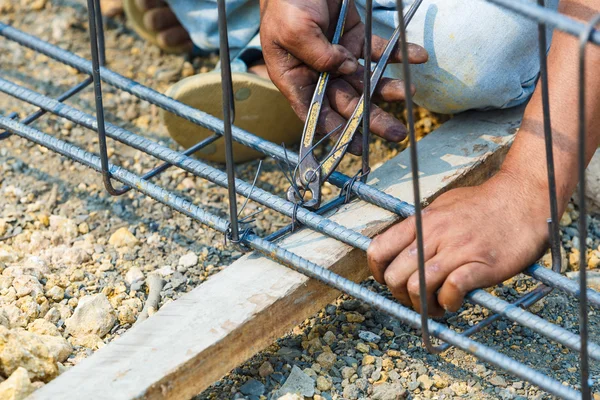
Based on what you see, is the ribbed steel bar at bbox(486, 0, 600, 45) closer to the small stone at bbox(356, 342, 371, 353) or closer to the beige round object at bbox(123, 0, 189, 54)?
the small stone at bbox(356, 342, 371, 353)

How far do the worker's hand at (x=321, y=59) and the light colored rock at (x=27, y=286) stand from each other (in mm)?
596

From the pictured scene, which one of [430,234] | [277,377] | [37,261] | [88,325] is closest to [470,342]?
[430,234]

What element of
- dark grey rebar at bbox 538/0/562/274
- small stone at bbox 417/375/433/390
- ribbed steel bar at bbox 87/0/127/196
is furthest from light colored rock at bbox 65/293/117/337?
dark grey rebar at bbox 538/0/562/274

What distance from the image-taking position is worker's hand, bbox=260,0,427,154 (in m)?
1.63

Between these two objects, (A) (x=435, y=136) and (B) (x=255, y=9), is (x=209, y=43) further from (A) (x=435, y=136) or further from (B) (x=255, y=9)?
(A) (x=435, y=136)

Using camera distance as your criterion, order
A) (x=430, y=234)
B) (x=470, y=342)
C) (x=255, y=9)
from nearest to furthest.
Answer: (x=470, y=342)
(x=430, y=234)
(x=255, y=9)

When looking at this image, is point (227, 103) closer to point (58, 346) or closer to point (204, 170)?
point (204, 170)

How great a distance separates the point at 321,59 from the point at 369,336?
0.52m

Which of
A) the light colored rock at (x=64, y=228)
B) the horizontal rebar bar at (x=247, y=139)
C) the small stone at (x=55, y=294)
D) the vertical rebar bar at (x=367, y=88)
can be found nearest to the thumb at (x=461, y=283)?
the horizontal rebar bar at (x=247, y=139)

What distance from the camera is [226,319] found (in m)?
1.38

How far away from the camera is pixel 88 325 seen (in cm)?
157

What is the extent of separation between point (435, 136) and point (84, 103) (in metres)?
1.00

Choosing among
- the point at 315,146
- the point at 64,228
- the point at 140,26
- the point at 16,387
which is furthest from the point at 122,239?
the point at 140,26

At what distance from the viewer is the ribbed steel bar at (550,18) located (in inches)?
38.7
